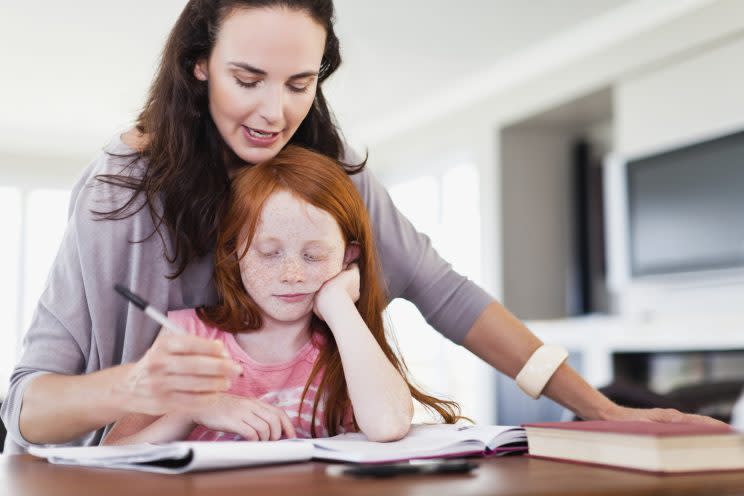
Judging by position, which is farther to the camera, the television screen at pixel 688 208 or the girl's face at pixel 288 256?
the television screen at pixel 688 208

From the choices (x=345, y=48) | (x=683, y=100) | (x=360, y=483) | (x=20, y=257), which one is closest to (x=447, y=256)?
(x=683, y=100)

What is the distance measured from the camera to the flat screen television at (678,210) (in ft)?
13.5

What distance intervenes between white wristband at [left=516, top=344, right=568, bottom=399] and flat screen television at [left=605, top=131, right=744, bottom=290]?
3.06 meters

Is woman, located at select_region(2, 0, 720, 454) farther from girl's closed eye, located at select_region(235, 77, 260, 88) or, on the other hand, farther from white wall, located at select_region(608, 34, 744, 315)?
white wall, located at select_region(608, 34, 744, 315)

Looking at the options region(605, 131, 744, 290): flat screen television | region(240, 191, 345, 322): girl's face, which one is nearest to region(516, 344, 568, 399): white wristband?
region(240, 191, 345, 322): girl's face

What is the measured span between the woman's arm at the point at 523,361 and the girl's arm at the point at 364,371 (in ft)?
0.87

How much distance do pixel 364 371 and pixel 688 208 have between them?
3636 millimetres

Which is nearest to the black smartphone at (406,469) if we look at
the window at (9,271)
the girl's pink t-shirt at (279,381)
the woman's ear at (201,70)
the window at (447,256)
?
the girl's pink t-shirt at (279,381)

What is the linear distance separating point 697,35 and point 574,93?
3.11 ft

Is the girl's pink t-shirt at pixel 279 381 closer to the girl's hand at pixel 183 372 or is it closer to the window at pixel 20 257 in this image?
the girl's hand at pixel 183 372

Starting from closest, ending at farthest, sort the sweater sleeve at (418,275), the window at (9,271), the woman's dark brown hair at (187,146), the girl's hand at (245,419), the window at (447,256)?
the girl's hand at (245,419) < the woman's dark brown hair at (187,146) < the sweater sleeve at (418,275) < the window at (447,256) < the window at (9,271)

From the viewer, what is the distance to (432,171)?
22.1 feet

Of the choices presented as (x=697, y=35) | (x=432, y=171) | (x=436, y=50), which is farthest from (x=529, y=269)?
(x=697, y=35)

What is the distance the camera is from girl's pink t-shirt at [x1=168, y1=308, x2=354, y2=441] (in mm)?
1198
